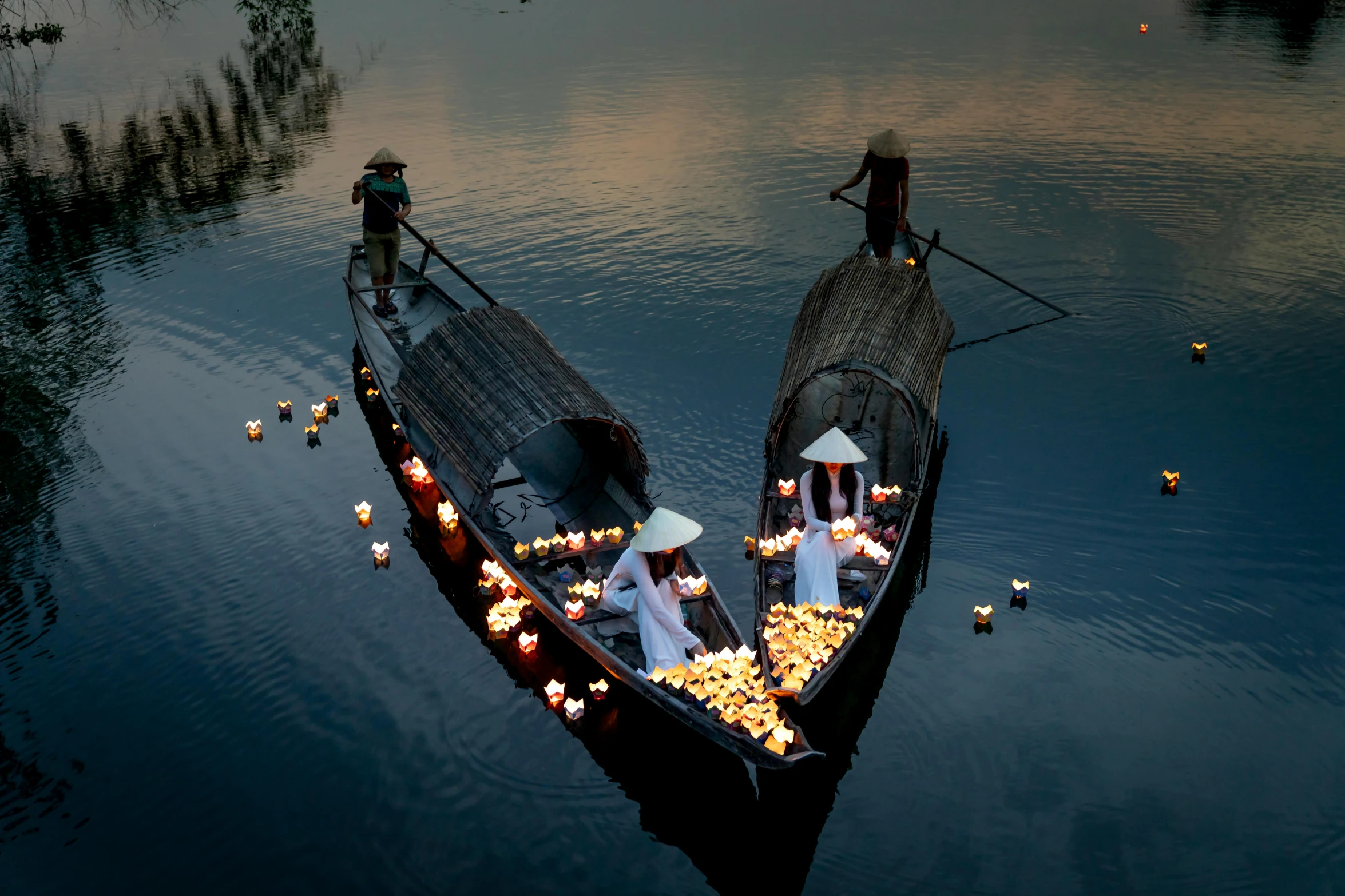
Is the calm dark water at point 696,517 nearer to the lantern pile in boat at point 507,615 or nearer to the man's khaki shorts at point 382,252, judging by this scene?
the lantern pile in boat at point 507,615

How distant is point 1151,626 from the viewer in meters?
7.93

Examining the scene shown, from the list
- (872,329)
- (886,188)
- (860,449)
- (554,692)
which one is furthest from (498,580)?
(886,188)

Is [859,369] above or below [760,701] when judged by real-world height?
above

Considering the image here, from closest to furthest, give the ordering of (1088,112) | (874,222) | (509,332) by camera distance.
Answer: (509,332)
(874,222)
(1088,112)

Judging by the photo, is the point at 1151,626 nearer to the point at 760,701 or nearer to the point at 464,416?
the point at 760,701

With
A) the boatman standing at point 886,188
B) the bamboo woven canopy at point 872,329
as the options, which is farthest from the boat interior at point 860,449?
the boatman standing at point 886,188

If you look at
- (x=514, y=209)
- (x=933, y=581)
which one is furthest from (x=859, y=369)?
(x=514, y=209)

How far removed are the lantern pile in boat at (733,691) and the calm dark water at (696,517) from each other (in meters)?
0.50

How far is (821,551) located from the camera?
7.61 meters

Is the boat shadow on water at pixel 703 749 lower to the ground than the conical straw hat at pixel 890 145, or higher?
lower

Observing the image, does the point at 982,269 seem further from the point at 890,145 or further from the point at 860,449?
the point at 860,449

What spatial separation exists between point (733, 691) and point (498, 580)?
2.62 m

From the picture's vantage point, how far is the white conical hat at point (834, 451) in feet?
25.4

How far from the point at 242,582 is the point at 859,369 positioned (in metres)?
5.54
